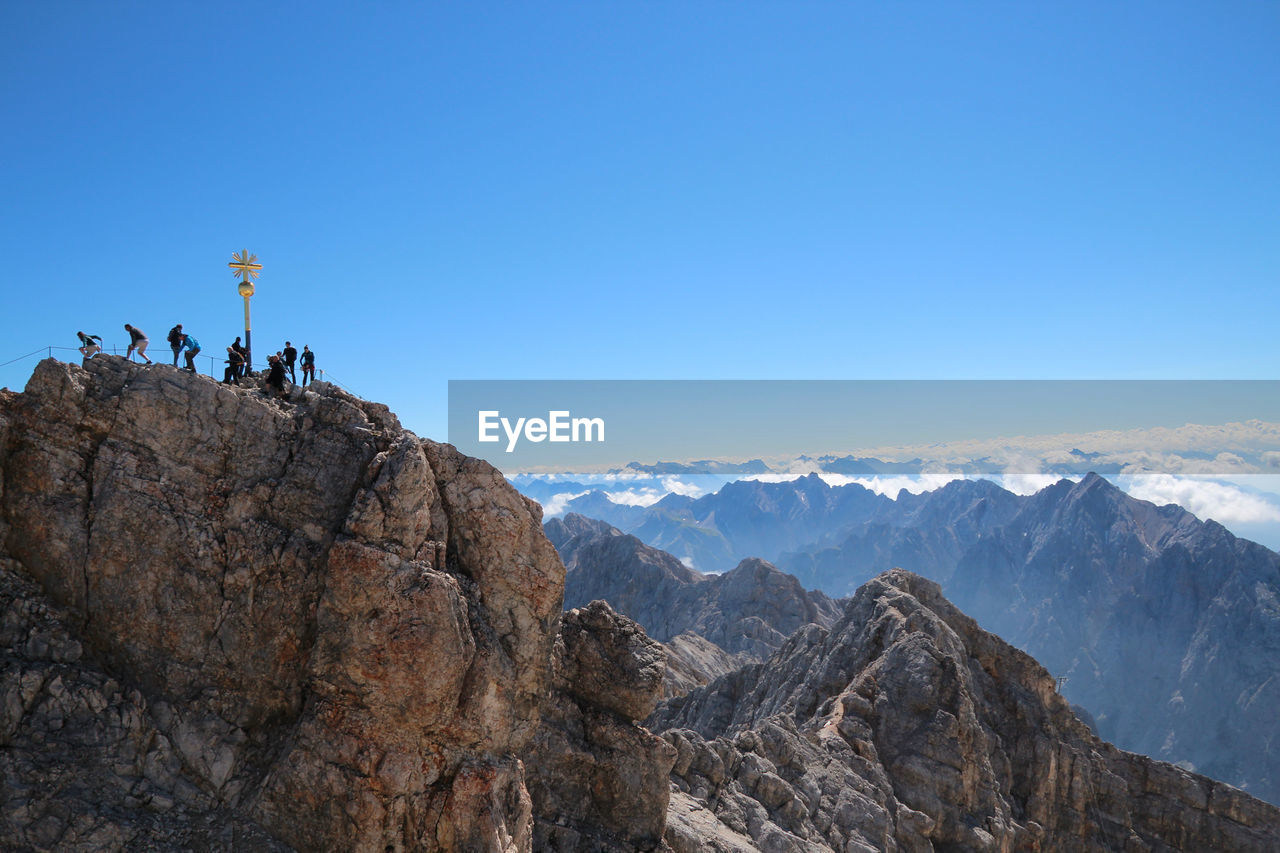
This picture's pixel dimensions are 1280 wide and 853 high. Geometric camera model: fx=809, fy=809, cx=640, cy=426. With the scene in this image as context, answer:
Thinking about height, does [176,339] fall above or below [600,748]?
above

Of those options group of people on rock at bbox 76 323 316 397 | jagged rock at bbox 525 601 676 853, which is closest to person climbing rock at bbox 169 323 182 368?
group of people on rock at bbox 76 323 316 397

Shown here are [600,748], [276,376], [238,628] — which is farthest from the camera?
[600,748]

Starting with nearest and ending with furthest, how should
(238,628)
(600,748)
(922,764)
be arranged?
(238,628)
(600,748)
(922,764)

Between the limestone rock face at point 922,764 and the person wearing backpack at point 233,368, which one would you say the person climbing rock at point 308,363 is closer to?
the person wearing backpack at point 233,368

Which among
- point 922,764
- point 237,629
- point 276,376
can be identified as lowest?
point 922,764

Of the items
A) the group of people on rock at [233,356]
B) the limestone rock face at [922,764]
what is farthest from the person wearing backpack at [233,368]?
the limestone rock face at [922,764]

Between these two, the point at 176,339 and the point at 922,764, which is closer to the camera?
the point at 176,339

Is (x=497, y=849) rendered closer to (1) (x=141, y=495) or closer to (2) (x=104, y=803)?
(2) (x=104, y=803)

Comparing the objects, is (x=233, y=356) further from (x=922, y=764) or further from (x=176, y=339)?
(x=922, y=764)

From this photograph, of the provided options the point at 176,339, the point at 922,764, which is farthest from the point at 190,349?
the point at 922,764
